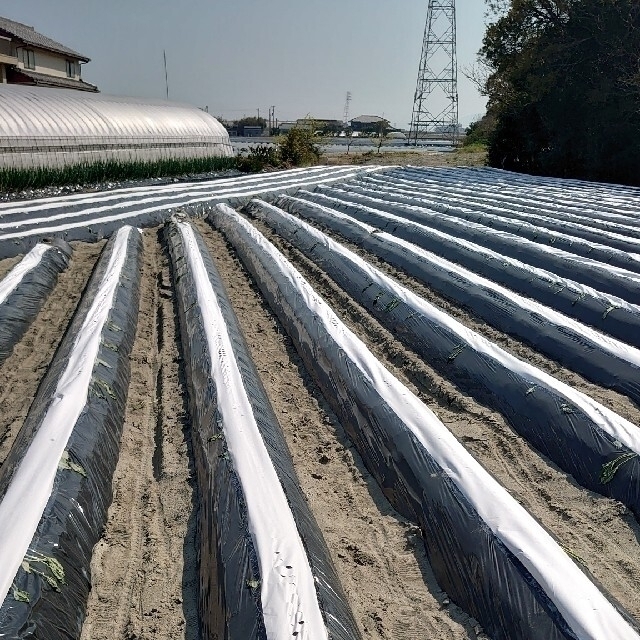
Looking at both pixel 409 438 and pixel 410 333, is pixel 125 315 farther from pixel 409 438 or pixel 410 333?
pixel 409 438

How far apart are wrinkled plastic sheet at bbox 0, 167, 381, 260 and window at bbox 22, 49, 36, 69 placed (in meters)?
19.0

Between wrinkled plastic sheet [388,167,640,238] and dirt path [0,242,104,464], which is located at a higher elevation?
wrinkled plastic sheet [388,167,640,238]

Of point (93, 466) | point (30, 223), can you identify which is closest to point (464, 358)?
point (93, 466)

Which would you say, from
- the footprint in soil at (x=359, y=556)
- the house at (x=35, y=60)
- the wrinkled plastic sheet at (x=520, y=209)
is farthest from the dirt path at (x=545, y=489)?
the house at (x=35, y=60)

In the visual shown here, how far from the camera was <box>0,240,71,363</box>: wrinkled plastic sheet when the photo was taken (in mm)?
4461

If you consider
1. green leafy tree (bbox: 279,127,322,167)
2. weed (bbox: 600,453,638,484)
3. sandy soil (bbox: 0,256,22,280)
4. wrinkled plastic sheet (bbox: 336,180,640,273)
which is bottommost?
weed (bbox: 600,453,638,484)

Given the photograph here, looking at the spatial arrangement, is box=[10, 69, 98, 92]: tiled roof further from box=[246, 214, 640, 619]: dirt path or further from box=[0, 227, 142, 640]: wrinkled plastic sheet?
box=[246, 214, 640, 619]: dirt path

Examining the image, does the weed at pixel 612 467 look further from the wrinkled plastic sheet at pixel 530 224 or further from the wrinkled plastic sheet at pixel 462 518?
the wrinkled plastic sheet at pixel 530 224

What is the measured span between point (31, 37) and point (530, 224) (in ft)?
89.6

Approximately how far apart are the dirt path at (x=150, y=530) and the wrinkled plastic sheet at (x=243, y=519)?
0.10m

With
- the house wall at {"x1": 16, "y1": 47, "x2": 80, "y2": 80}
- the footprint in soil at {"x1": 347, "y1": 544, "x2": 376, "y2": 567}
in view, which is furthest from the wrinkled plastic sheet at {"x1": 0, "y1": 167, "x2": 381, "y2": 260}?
the house wall at {"x1": 16, "y1": 47, "x2": 80, "y2": 80}

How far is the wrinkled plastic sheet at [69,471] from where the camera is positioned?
6.46ft

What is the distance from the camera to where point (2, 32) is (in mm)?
22984

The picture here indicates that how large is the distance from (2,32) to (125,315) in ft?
78.7
